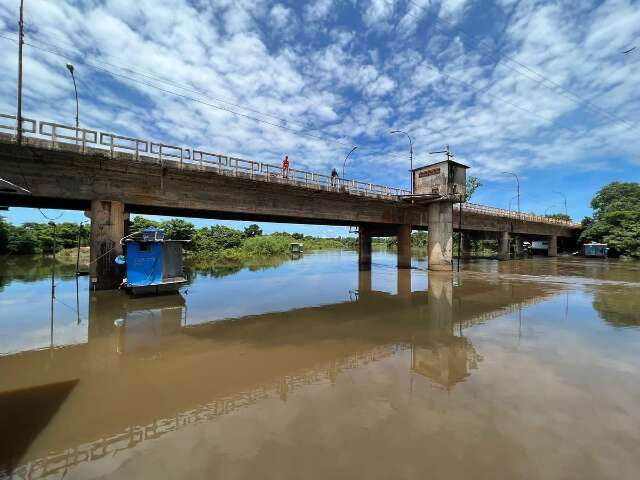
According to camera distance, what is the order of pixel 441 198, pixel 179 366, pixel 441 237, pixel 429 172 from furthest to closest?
1. pixel 429 172
2. pixel 441 237
3. pixel 441 198
4. pixel 179 366

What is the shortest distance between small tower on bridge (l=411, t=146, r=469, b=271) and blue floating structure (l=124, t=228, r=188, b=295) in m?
23.3

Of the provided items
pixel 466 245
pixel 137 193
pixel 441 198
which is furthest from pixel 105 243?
pixel 466 245

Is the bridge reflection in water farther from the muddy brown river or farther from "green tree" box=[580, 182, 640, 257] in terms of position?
"green tree" box=[580, 182, 640, 257]

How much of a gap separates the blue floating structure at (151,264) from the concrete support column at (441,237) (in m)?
24.0

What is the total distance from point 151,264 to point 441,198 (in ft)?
84.4

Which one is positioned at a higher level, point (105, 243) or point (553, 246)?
point (553, 246)

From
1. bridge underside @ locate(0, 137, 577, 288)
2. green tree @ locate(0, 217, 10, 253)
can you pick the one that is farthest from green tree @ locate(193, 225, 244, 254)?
bridge underside @ locate(0, 137, 577, 288)

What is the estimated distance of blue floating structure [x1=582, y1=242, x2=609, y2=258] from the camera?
5509 centimetres

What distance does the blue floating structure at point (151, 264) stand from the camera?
1655cm

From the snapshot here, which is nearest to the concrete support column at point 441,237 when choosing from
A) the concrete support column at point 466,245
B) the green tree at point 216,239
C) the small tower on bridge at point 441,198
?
the small tower on bridge at point 441,198

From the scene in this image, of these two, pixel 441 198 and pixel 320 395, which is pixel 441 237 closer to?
pixel 441 198

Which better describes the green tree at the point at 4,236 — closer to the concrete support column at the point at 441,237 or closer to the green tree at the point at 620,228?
the concrete support column at the point at 441,237

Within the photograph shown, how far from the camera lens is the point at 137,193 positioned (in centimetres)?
1850

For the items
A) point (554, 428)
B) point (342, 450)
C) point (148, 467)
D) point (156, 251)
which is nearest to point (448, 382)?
point (554, 428)
